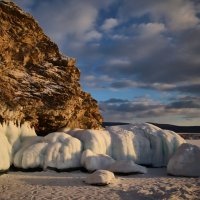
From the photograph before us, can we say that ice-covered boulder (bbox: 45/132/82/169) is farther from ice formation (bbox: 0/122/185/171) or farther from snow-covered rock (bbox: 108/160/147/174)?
snow-covered rock (bbox: 108/160/147/174)

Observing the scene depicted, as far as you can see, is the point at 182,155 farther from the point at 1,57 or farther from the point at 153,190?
the point at 1,57

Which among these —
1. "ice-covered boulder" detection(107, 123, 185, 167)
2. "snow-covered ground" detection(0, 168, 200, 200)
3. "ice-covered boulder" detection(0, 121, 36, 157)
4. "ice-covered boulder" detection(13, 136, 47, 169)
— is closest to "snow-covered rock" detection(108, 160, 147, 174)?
"snow-covered ground" detection(0, 168, 200, 200)

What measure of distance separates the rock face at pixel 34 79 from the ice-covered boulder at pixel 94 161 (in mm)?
3250

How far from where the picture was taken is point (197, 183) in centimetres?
1304

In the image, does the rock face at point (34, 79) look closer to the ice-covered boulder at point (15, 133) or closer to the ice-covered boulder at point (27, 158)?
the ice-covered boulder at point (15, 133)

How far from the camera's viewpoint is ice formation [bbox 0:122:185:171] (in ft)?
50.6

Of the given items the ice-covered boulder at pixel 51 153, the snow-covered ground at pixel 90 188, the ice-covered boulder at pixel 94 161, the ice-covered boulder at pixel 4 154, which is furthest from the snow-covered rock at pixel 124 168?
the ice-covered boulder at pixel 4 154

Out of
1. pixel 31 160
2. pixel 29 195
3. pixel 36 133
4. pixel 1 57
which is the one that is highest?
pixel 1 57

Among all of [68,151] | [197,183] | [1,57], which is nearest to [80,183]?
[68,151]

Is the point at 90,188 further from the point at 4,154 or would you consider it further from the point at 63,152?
the point at 4,154

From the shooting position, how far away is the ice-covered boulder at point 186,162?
14.8m

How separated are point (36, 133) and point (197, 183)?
29.9 feet

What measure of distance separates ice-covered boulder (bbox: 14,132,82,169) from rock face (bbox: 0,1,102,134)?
1.93m

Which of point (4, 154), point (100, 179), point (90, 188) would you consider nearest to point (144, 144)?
point (100, 179)
